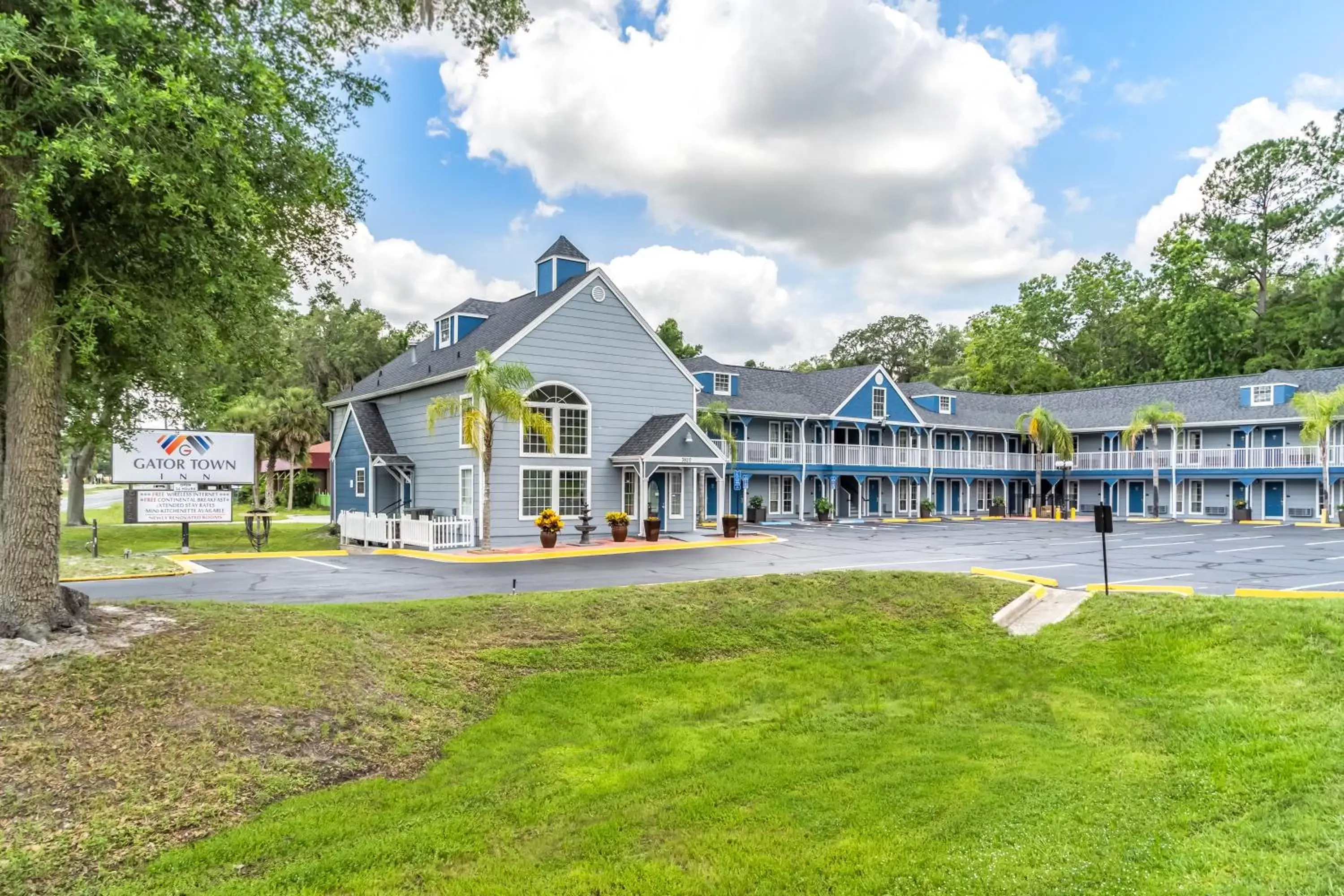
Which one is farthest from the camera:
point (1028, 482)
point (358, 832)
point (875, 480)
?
point (1028, 482)

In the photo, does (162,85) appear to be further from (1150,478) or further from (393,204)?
(1150,478)

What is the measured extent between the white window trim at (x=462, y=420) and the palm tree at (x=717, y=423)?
8238 mm

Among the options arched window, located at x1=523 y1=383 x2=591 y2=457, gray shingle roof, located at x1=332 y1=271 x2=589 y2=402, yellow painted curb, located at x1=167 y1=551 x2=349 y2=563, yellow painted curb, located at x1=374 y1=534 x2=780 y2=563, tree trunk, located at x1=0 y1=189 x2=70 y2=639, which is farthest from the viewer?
gray shingle roof, located at x1=332 y1=271 x2=589 y2=402

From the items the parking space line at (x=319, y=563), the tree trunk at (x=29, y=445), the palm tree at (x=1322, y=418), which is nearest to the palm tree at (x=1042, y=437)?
the palm tree at (x=1322, y=418)

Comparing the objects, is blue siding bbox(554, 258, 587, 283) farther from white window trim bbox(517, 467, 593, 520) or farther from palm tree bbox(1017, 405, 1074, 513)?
palm tree bbox(1017, 405, 1074, 513)

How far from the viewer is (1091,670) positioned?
9430 mm

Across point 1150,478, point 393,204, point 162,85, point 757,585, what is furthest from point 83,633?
point 1150,478

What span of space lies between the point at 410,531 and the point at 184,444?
22.9 ft

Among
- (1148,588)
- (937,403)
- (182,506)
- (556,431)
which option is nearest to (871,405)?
(937,403)

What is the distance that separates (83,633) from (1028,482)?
46.9m

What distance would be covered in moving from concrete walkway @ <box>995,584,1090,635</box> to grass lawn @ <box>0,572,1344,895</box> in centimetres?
110

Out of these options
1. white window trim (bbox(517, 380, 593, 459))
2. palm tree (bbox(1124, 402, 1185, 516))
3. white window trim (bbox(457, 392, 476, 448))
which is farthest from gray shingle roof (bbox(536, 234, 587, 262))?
palm tree (bbox(1124, 402, 1185, 516))

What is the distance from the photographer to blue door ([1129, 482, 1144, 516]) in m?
43.2

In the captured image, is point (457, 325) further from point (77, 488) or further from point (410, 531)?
point (77, 488)
